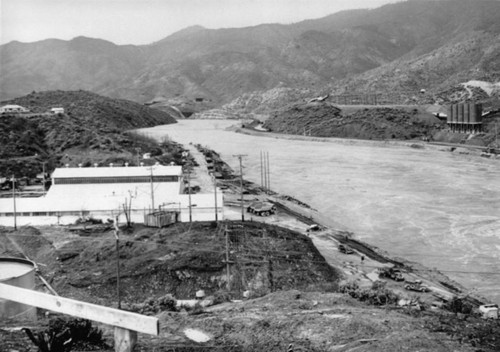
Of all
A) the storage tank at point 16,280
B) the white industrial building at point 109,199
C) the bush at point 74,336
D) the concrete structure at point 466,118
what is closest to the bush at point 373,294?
the white industrial building at point 109,199

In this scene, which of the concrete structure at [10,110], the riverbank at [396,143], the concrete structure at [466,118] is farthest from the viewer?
the concrete structure at [466,118]

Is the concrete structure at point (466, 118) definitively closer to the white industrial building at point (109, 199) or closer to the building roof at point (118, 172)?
the building roof at point (118, 172)

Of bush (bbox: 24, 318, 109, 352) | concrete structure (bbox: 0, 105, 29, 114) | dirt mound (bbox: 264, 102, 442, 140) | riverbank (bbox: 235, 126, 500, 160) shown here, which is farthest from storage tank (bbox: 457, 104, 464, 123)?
bush (bbox: 24, 318, 109, 352)

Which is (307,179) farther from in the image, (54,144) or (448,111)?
(448,111)

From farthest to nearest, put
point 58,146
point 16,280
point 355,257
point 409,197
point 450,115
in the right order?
point 450,115
point 58,146
point 409,197
point 355,257
point 16,280

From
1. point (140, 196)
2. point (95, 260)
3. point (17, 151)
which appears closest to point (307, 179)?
point (140, 196)

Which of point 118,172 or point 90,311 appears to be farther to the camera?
point 118,172

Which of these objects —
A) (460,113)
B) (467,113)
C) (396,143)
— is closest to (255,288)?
(396,143)

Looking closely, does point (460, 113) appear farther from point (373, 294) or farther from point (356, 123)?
point (373, 294)
